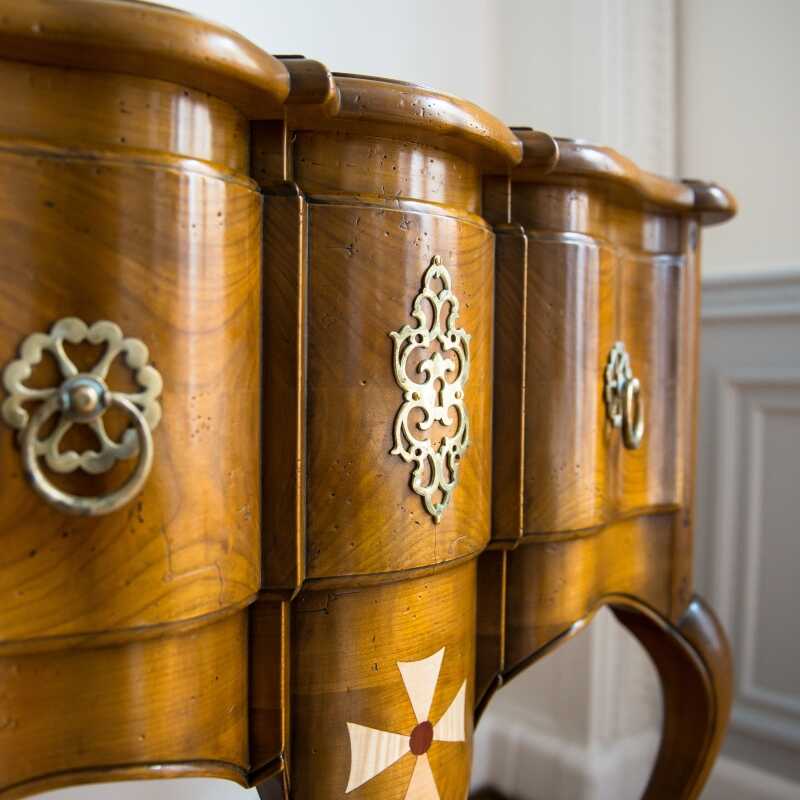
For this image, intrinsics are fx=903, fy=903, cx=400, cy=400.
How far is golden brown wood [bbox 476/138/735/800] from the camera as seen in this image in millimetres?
577

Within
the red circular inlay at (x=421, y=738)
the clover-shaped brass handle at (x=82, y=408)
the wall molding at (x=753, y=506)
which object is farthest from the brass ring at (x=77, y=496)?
the wall molding at (x=753, y=506)

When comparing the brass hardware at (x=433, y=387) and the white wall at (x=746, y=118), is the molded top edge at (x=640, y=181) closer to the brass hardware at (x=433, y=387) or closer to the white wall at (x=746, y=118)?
the brass hardware at (x=433, y=387)

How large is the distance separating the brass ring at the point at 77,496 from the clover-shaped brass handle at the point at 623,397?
361mm

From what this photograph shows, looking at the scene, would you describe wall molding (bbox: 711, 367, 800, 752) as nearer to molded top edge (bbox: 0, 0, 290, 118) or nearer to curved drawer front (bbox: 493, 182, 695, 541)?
curved drawer front (bbox: 493, 182, 695, 541)

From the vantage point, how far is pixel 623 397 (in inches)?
25.1

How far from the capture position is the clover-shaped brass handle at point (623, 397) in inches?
24.6

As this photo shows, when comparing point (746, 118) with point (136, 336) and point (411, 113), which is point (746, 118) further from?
point (136, 336)

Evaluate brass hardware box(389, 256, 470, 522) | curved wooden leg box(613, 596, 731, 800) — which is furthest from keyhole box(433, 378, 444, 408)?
curved wooden leg box(613, 596, 731, 800)

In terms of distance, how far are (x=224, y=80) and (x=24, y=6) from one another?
8cm

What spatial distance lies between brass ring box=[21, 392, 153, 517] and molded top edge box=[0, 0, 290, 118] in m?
0.13

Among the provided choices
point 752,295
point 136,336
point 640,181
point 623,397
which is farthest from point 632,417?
point 752,295

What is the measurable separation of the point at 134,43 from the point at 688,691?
0.71 m

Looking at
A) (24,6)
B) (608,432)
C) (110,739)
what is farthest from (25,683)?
(608,432)

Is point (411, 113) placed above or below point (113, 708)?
above
